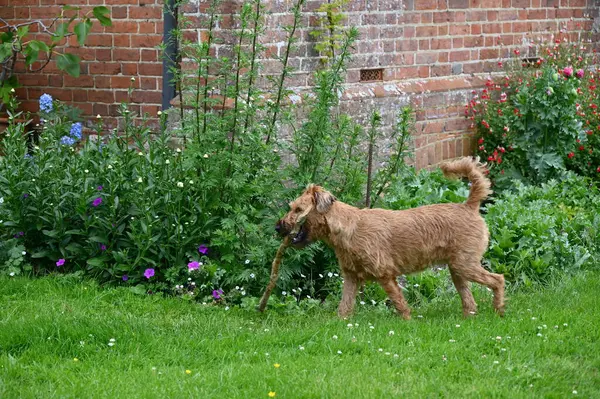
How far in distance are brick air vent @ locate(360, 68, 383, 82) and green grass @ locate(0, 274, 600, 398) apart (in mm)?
3676

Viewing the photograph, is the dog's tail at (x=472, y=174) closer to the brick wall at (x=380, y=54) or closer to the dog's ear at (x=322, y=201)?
the dog's ear at (x=322, y=201)

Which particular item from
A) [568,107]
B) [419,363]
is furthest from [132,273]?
[568,107]

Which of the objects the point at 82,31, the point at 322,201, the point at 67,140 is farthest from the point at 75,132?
the point at 322,201

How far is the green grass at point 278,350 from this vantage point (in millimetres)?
4727

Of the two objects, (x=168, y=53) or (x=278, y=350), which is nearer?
(x=278, y=350)

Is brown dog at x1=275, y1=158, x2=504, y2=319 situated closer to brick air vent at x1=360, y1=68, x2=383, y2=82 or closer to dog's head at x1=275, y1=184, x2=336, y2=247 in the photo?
dog's head at x1=275, y1=184, x2=336, y2=247

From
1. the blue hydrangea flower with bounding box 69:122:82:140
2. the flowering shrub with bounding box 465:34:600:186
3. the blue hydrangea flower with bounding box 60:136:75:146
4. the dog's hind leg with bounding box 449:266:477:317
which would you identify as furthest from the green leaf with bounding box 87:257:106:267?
the flowering shrub with bounding box 465:34:600:186

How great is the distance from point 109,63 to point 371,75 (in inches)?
106

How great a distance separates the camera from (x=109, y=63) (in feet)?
31.1

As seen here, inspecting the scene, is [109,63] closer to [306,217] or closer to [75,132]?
[75,132]

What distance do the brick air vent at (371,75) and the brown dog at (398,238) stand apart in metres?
3.50

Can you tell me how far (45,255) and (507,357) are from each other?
3.65 m

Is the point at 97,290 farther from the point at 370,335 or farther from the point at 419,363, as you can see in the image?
the point at 419,363

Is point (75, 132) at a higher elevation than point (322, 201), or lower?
higher
